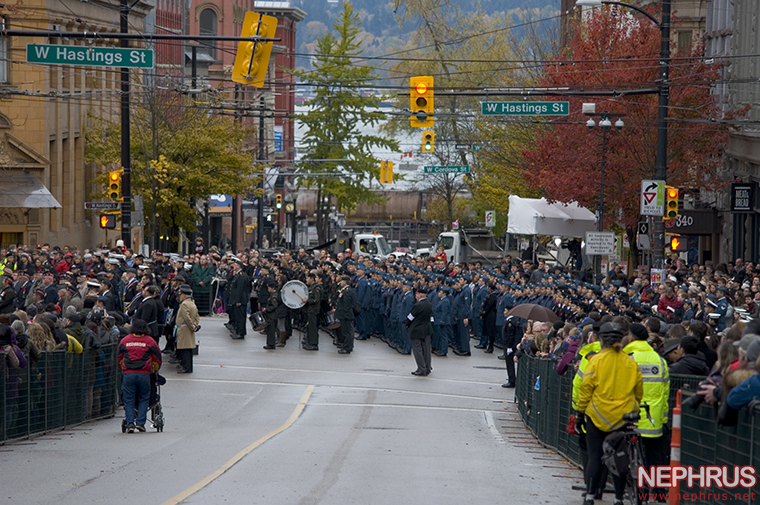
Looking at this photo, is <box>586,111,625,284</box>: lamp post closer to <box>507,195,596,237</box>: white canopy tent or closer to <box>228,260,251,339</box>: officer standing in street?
<box>507,195,596,237</box>: white canopy tent

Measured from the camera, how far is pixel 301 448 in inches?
539

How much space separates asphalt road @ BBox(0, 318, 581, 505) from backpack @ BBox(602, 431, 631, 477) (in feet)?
3.59

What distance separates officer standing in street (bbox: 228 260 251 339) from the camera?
26.6 m

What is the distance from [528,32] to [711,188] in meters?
19.5

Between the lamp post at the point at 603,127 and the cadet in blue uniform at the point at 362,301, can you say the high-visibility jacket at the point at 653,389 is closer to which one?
the cadet in blue uniform at the point at 362,301

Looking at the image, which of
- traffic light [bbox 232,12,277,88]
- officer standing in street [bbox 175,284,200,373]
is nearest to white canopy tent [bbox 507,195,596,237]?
officer standing in street [bbox 175,284,200,373]

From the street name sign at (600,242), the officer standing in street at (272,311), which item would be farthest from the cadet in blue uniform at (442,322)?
the street name sign at (600,242)

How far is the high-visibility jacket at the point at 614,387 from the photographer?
9930 millimetres


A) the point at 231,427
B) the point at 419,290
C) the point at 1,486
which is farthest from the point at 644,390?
the point at 419,290

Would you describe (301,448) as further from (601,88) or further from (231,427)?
(601,88)

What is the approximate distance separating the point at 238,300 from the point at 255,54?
826 cm

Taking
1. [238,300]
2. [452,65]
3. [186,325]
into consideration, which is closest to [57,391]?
[186,325]

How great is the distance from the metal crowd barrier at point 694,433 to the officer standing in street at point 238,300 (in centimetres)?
1223

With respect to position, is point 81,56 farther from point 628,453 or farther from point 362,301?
point 628,453
